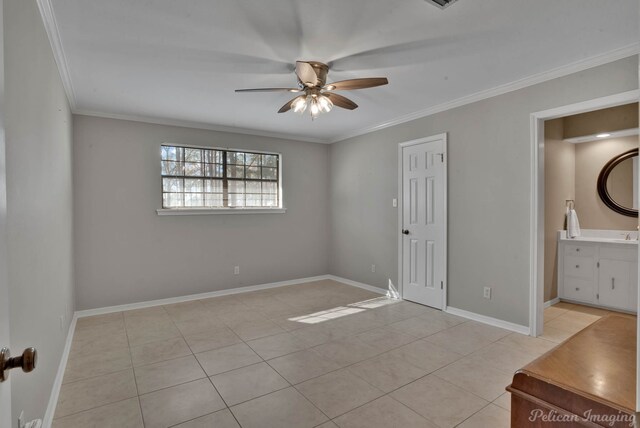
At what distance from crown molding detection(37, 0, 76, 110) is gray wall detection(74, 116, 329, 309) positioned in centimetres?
92

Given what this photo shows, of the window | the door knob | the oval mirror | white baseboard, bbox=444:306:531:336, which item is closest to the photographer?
the door knob

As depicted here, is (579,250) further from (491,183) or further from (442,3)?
(442,3)

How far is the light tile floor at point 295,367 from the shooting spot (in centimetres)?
206

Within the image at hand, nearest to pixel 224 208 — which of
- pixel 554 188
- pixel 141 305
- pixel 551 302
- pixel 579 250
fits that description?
pixel 141 305

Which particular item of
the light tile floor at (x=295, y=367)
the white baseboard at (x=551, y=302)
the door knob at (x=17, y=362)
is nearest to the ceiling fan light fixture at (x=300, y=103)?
the light tile floor at (x=295, y=367)

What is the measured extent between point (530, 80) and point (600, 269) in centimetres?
258

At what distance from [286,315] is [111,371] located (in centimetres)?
183

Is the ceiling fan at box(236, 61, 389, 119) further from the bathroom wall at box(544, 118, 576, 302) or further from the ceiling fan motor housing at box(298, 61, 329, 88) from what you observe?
the bathroom wall at box(544, 118, 576, 302)

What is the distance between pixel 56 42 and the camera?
Answer: 7.93ft

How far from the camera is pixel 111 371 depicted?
2.62m

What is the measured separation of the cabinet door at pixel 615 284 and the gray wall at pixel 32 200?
540cm

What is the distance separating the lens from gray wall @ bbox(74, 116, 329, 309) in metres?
4.05

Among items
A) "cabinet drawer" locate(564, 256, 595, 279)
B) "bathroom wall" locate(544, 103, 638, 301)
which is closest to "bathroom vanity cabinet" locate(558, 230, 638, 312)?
"cabinet drawer" locate(564, 256, 595, 279)

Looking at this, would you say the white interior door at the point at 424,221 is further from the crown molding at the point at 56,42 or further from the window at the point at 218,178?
the crown molding at the point at 56,42
